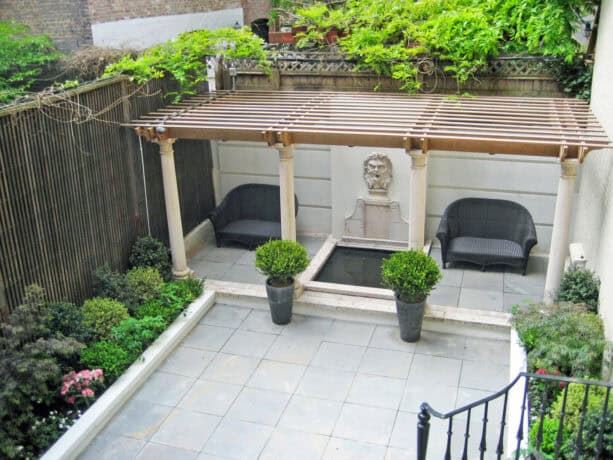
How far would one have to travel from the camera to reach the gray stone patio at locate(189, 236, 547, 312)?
967cm

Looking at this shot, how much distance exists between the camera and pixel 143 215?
1006 cm

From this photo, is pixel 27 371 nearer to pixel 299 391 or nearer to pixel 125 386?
pixel 125 386

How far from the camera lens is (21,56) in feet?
37.2

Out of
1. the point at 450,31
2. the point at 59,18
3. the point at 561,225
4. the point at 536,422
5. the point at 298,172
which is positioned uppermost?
the point at 59,18

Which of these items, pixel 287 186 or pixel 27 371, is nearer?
pixel 27 371

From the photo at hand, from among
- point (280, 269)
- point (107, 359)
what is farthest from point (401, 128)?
point (107, 359)

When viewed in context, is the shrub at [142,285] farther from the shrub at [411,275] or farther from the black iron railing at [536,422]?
the black iron railing at [536,422]

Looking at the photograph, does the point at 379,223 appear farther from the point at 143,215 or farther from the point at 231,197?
the point at 143,215

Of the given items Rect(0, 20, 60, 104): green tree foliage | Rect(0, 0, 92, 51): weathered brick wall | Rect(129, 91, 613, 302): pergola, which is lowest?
Rect(129, 91, 613, 302): pergola

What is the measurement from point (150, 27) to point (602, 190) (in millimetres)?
9616

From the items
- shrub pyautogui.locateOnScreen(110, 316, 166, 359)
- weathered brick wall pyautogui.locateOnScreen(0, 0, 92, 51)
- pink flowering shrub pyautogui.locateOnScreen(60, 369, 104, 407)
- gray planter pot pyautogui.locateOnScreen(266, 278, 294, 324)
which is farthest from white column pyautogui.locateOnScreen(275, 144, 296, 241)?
weathered brick wall pyautogui.locateOnScreen(0, 0, 92, 51)

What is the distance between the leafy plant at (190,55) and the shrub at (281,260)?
3017 millimetres

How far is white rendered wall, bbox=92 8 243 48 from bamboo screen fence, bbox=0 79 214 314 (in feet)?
9.63

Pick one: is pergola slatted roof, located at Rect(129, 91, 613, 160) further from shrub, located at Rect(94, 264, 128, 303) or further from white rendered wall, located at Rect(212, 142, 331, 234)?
shrub, located at Rect(94, 264, 128, 303)
